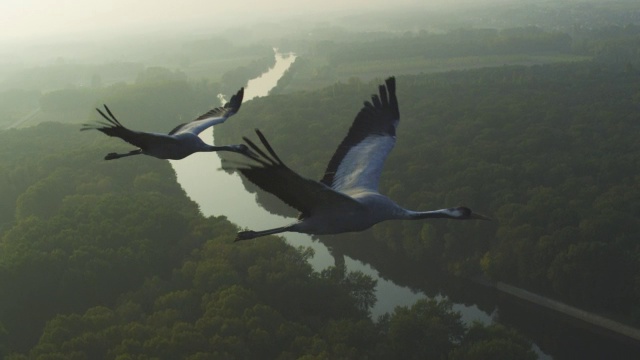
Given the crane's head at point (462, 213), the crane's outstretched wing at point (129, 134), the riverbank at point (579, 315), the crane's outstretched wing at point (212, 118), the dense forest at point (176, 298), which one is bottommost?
the riverbank at point (579, 315)

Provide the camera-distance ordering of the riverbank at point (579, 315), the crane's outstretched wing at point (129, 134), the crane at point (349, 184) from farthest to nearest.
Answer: the riverbank at point (579, 315), the crane's outstretched wing at point (129, 134), the crane at point (349, 184)

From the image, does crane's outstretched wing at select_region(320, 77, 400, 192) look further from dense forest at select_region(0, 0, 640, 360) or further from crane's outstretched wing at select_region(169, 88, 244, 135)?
dense forest at select_region(0, 0, 640, 360)

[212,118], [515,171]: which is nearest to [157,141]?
[212,118]

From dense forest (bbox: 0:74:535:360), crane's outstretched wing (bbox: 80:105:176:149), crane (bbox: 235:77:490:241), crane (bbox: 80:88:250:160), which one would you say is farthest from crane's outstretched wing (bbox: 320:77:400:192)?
dense forest (bbox: 0:74:535:360)

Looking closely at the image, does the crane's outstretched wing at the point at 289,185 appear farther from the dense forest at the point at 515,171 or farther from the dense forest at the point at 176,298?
the dense forest at the point at 515,171

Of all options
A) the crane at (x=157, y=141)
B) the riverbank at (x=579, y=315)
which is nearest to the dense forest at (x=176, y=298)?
the riverbank at (x=579, y=315)

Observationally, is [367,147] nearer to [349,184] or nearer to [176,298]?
[349,184]
